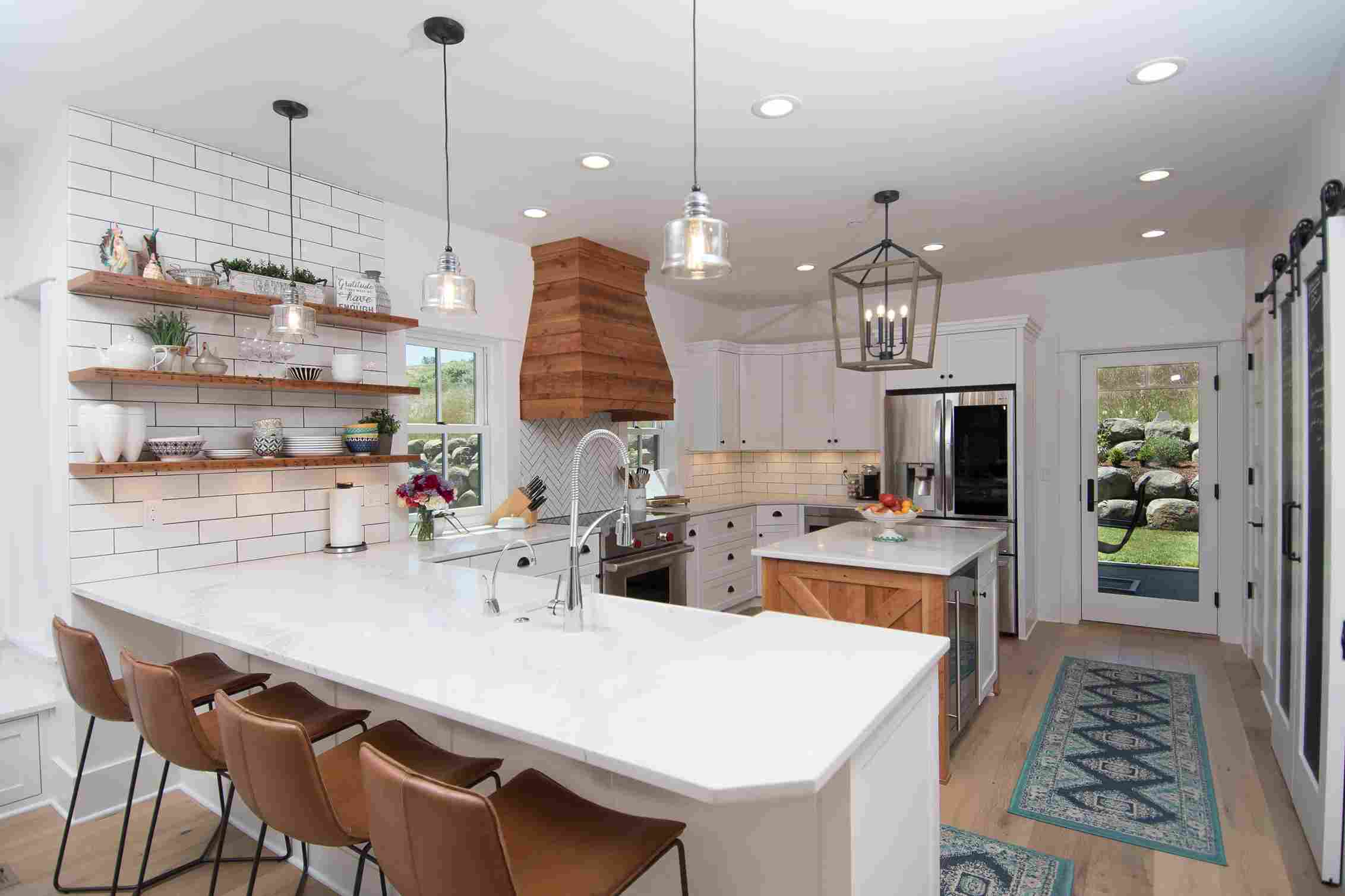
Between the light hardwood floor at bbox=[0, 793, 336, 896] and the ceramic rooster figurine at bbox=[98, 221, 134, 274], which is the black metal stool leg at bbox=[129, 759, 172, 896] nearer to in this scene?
the light hardwood floor at bbox=[0, 793, 336, 896]

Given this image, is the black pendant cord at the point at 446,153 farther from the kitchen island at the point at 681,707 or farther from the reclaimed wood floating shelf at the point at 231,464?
the kitchen island at the point at 681,707

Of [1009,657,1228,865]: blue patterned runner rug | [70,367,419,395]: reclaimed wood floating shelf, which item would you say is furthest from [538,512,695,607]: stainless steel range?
[1009,657,1228,865]: blue patterned runner rug

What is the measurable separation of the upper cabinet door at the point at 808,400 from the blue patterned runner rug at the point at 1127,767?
8.44 feet

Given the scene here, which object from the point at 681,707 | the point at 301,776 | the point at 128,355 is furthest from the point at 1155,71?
the point at 128,355

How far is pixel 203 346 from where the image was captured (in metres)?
2.92

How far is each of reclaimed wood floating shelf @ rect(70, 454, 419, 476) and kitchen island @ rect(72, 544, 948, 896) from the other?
525 millimetres

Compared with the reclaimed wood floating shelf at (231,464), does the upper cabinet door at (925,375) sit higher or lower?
higher

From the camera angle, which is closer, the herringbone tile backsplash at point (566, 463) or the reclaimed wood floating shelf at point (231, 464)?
the reclaimed wood floating shelf at point (231, 464)

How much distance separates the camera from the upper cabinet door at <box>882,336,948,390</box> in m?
5.16

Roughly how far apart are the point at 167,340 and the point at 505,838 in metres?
2.39

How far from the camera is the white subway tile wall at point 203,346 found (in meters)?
2.70

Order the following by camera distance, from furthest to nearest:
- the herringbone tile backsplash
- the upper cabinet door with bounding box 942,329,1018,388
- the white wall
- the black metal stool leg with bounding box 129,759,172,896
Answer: the upper cabinet door with bounding box 942,329,1018,388, the white wall, the herringbone tile backsplash, the black metal stool leg with bounding box 129,759,172,896

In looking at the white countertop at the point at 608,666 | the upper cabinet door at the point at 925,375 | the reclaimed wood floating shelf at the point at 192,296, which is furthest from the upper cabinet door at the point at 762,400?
the white countertop at the point at 608,666

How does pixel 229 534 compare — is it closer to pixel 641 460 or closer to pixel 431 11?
pixel 431 11
